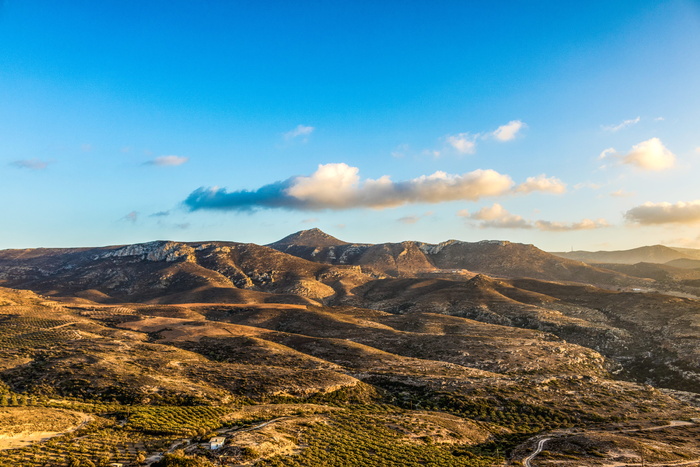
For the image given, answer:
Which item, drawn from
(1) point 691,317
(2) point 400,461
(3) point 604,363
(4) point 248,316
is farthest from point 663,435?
(4) point 248,316

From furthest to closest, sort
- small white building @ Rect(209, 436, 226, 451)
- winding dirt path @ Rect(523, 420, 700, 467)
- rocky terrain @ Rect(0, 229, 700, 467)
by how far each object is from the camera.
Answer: rocky terrain @ Rect(0, 229, 700, 467) → winding dirt path @ Rect(523, 420, 700, 467) → small white building @ Rect(209, 436, 226, 451)

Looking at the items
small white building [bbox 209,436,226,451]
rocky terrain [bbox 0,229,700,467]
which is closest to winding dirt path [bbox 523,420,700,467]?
rocky terrain [bbox 0,229,700,467]

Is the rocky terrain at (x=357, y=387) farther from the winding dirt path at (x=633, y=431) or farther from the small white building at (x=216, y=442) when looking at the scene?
the small white building at (x=216, y=442)

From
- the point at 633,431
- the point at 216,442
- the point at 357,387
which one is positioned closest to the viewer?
the point at 216,442

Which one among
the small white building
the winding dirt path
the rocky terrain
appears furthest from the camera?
the rocky terrain

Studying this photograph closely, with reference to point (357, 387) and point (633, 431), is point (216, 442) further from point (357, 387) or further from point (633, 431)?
point (633, 431)

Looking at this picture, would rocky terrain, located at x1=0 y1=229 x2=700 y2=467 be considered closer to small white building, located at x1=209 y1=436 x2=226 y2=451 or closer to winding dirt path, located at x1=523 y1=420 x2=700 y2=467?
winding dirt path, located at x1=523 y1=420 x2=700 y2=467

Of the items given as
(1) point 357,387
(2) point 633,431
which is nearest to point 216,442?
(1) point 357,387

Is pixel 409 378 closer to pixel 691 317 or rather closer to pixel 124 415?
pixel 124 415

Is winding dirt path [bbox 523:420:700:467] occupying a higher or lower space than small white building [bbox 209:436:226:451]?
lower
